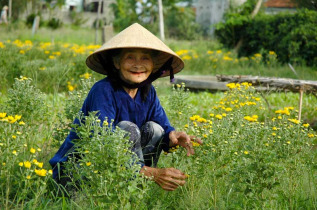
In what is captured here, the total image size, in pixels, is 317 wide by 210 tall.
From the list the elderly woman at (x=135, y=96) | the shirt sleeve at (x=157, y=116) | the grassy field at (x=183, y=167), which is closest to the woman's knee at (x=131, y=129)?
the elderly woman at (x=135, y=96)

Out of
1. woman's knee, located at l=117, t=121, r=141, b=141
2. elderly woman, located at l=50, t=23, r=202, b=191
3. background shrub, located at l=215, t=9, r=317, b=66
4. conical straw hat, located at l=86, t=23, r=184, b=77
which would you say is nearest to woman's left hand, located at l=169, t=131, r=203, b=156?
elderly woman, located at l=50, t=23, r=202, b=191

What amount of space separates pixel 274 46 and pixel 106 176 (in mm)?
10388

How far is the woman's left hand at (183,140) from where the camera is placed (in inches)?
112

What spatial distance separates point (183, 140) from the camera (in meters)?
3.02

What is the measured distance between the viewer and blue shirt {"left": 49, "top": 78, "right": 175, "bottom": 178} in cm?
299

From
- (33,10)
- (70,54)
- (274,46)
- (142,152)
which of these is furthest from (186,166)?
(33,10)

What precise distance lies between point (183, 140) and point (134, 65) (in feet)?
1.97

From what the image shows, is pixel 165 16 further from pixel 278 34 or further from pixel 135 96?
pixel 135 96

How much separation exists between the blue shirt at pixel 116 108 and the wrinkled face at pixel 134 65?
0.13 meters

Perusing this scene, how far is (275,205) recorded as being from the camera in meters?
2.88

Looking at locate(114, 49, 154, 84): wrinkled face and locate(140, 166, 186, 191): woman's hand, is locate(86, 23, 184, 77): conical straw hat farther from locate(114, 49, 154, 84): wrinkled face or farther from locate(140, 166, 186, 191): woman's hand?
locate(140, 166, 186, 191): woman's hand

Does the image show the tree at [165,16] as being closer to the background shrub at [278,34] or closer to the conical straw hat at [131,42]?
the background shrub at [278,34]

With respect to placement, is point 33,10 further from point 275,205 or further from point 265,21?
point 275,205

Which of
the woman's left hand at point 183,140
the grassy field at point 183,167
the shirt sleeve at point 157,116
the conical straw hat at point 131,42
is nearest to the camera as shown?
the grassy field at point 183,167
